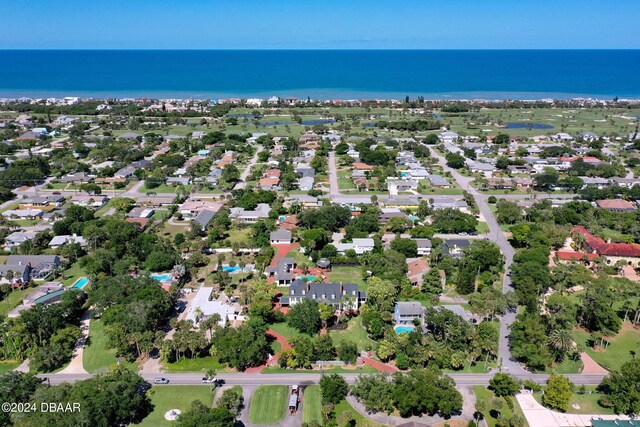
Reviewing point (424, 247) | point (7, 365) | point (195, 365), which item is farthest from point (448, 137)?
point (7, 365)

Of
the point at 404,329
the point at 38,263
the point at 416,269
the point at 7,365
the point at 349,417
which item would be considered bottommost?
the point at 7,365

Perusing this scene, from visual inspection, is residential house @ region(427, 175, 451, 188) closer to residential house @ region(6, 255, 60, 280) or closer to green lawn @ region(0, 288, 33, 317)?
residential house @ region(6, 255, 60, 280)

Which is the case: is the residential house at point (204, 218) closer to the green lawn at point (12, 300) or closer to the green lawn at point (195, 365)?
the green lawn at point (12, 300)

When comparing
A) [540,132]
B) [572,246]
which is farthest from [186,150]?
[540,132]

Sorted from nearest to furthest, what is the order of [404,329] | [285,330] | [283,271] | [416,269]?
[404,329] → [285,330] → [283,271] → [416,269]

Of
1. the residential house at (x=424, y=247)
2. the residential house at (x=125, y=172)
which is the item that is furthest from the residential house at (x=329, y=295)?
the residential house at (x=125, y=172)

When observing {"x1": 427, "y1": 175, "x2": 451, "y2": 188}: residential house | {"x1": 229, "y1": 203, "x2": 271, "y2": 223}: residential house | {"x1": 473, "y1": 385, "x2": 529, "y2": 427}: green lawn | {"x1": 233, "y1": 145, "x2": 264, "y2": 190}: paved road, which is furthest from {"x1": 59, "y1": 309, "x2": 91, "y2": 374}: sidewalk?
{"x1": 427, "y1": 175, "x2": 451, "y2": 188}: residential house

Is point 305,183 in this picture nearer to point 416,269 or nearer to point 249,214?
point 249,214
